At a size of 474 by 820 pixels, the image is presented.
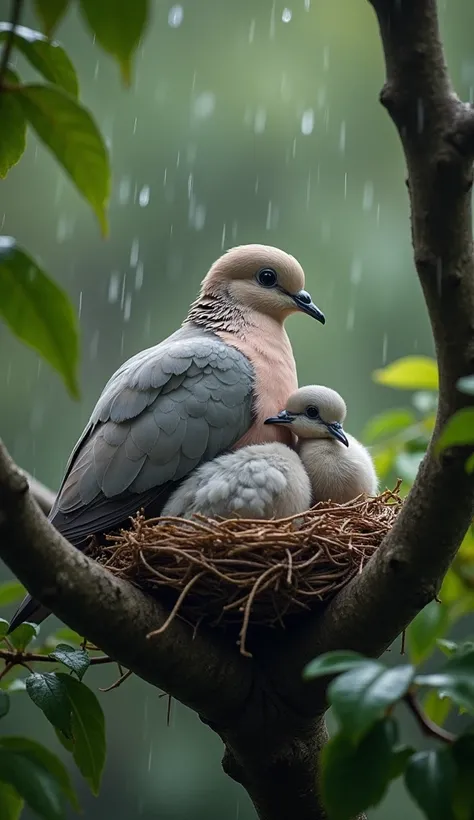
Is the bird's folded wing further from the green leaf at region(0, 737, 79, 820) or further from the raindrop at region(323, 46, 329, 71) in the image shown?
the raindrop at region(323, 46, 329, 71)

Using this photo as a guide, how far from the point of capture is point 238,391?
76.9 inches

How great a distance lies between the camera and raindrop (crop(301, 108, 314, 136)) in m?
3.85

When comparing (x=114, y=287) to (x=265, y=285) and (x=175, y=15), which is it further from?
(x=265, y=285)

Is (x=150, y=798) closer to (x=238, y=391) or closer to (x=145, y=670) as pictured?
(x=238, y=391)

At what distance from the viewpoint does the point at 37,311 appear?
0.73 meters

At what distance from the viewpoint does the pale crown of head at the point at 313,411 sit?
2.02 m

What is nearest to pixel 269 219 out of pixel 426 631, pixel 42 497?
pixel 42 497

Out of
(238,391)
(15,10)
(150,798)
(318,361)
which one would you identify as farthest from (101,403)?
(150,798)

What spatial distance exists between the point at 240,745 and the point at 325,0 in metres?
3.06

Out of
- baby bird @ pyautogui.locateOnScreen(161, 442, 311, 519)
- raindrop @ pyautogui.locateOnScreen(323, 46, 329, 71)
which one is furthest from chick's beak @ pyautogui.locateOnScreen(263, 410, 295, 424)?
raindrop @ pyautogui.locateOnScreen(323, 46, 329, 71)

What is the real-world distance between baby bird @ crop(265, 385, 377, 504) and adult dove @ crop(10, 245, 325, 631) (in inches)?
2.2

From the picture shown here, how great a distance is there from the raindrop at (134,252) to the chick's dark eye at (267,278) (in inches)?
64.4

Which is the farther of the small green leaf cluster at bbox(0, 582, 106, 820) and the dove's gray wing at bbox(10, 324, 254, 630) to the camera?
the dove's gray wing at bbox(10, 324, 254, 630)

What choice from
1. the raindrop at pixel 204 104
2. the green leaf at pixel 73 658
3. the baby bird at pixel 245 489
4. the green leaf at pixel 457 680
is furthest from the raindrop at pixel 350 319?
the green leaf at pixel 457 680
